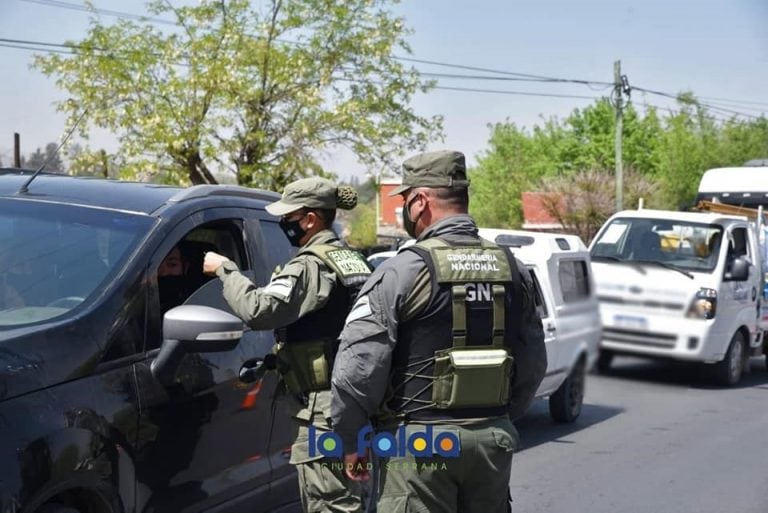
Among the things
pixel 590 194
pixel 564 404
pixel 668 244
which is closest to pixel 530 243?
pixel 564 404

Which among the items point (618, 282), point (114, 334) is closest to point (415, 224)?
point (618, 282)

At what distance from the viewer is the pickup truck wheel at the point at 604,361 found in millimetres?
2859

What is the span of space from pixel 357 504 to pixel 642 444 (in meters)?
5.55

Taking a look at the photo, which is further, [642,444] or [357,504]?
[642,444]

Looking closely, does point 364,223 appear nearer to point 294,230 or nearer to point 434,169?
point 294,230

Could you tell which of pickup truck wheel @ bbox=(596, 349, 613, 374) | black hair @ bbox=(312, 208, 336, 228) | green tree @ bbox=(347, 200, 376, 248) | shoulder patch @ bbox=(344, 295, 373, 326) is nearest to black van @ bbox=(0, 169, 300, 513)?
black hair @ bbox=(312, 208, 336, 228)

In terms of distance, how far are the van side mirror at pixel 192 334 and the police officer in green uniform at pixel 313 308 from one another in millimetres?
103

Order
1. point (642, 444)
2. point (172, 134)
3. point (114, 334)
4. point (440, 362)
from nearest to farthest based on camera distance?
point (440, 362) < point (114, 334) < point (642, 444) < point (172, 134)

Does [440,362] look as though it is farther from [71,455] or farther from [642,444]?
[642,444]

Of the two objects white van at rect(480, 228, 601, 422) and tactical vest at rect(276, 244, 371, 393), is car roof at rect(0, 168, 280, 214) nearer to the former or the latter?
tactical vest at rect(276, 244, 371, 393)

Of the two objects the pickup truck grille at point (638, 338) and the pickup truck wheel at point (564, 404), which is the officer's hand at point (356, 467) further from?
the pickup truck wheel at point (564, 404)

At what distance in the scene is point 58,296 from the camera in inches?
150

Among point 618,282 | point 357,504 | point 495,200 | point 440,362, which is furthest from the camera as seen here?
point 495,200

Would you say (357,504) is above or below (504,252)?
below
